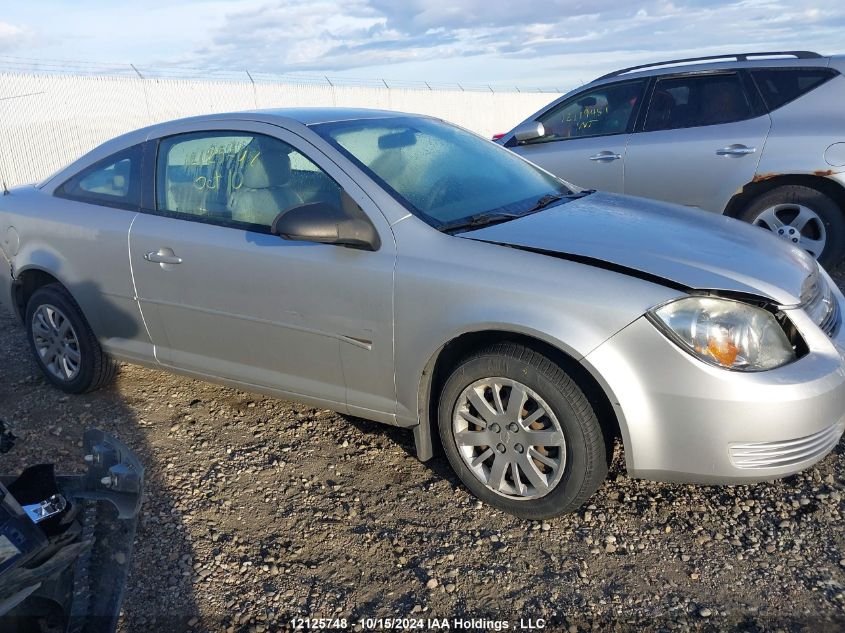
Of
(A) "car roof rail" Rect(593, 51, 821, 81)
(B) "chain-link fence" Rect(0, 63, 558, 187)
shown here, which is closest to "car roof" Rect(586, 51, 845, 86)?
(A) "car roof rail" Rect(593, 51, 821, 81)

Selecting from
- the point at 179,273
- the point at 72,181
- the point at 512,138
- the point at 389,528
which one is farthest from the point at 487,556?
the point at 512,138

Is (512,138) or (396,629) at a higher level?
(512,138)

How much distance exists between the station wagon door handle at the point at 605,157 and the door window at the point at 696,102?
34 cm

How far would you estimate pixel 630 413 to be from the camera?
262 cm

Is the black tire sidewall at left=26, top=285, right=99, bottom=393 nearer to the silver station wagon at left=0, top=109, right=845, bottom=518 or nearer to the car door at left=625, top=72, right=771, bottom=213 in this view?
the silver station wagon at left=0, top=109, right=845, bottom=518

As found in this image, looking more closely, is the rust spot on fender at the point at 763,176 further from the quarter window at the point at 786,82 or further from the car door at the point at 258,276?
the car door at the point at 258,276

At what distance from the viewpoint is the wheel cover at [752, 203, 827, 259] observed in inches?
218

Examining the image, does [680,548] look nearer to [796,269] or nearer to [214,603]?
[796,269]

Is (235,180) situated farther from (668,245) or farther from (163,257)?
(668,245)

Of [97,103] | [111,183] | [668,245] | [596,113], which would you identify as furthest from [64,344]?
[97,103]

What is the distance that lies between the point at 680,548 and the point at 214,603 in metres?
1.78

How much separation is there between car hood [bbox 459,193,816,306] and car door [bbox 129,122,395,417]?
0.61m

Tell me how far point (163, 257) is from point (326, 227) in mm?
1084

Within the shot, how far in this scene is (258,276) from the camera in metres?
3.34
